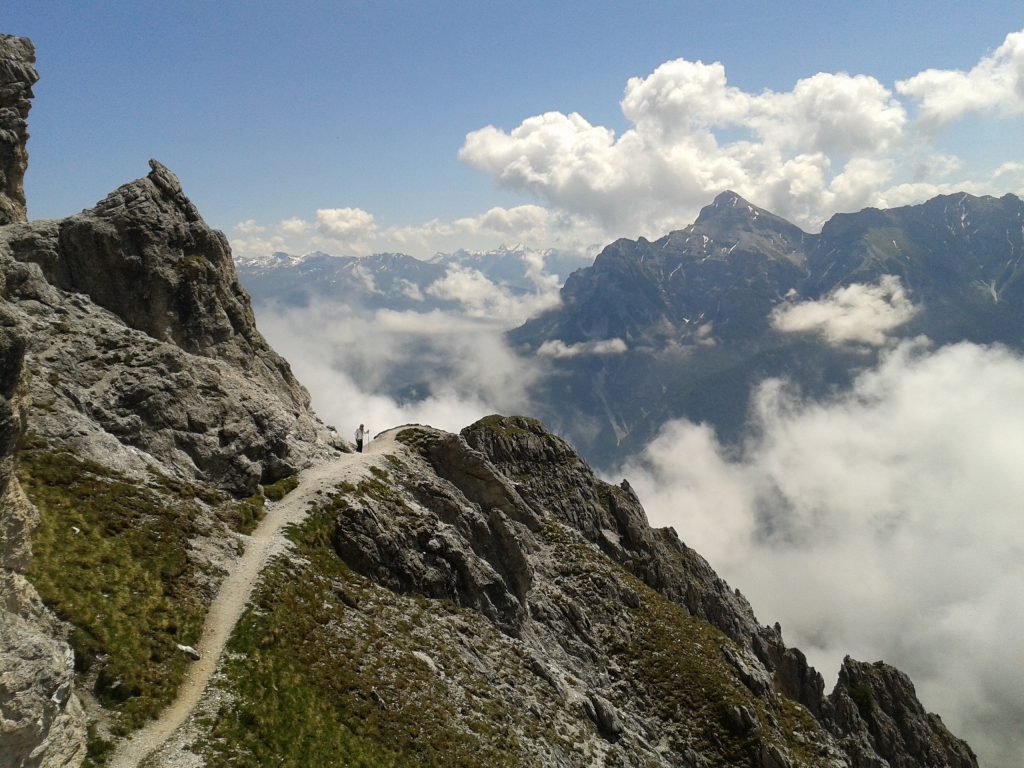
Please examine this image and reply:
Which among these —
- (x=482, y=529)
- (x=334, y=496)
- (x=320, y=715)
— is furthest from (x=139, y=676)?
(x=482, y=529)

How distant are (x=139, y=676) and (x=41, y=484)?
1527 cm

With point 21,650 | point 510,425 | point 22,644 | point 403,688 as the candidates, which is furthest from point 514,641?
point 510,425

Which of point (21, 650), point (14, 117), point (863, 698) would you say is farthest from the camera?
point (863, 698)

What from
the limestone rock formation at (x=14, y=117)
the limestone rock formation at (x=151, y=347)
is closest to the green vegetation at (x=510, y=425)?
the limestone rock formation at (x=151, y=347)

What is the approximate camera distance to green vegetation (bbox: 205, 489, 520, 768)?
2764 cm

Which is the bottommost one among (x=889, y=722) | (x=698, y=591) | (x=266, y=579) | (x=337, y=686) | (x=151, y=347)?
(x=337, y=686)

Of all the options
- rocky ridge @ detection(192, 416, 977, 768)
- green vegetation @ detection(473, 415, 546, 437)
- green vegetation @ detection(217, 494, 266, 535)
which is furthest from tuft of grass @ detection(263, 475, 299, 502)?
green vegetation @ detection(473, 415, 546, 437)

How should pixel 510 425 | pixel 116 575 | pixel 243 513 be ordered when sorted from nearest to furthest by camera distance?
pixel 116 575
pixel 243 513
pixel 510 425

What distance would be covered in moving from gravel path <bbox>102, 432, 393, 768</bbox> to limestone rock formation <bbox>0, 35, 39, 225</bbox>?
154ft

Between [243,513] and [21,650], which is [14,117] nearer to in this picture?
[243,513]

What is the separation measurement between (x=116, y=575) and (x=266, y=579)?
8342 millimetres

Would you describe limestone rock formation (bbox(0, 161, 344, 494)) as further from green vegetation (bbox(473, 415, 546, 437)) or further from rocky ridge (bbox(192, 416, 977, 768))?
green vegetation (bbox(473, 415, 546, 437))

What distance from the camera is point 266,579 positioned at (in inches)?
1443

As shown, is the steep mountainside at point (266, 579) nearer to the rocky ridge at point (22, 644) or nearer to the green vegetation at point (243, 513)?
the rocky ridge at point (22, 644)
